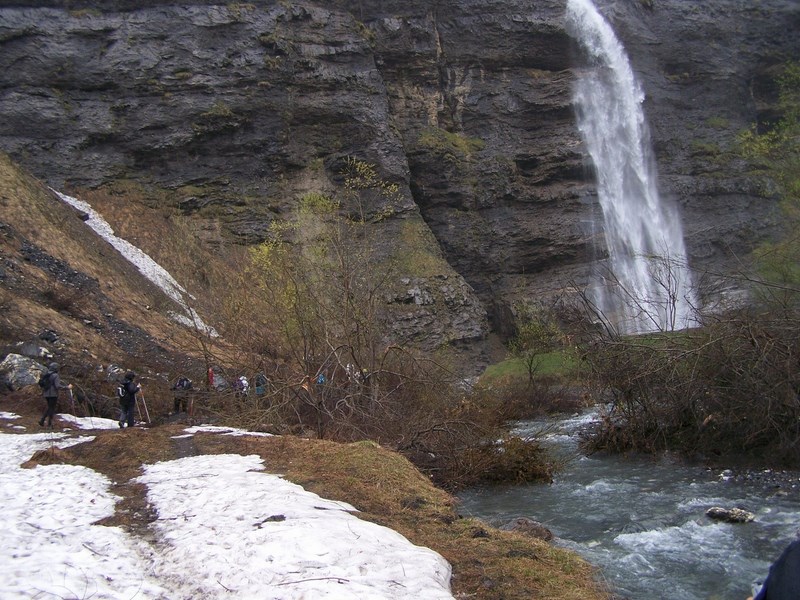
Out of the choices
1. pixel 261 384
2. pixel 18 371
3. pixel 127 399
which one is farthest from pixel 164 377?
pixel 261 384

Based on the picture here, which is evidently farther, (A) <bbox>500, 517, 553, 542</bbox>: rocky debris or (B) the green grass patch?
(B) the green grass patch

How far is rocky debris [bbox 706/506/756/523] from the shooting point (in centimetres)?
1031

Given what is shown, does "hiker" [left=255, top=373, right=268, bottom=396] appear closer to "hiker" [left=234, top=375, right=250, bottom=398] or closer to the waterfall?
"hiker" [left=234, top=375, right=250, bottom=398]

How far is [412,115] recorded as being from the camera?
1887 inches

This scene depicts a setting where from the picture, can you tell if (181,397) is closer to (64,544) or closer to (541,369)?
(64,544)

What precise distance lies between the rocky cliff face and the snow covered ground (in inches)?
1138

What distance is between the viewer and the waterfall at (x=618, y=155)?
4678cm

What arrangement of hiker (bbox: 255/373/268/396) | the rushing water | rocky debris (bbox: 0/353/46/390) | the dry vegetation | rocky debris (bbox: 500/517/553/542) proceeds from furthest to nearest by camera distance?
rocky debris (bbox: 0/353/46/390) → hiker (bbox: 255/373/268/396) → rocky debris (bbox: 500/517/553/542) → the rushing water → the dry vegetation

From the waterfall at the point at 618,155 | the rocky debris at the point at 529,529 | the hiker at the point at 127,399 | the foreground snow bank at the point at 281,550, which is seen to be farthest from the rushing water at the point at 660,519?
the waterfall at the point at 618,155

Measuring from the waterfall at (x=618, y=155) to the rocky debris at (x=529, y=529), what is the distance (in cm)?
3728

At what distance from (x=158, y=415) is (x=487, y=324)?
27.0m

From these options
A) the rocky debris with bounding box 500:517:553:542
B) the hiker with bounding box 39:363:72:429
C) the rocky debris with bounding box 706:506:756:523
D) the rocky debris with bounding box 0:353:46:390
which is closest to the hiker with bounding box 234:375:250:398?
the hiker with bounding box 39:363:72:429

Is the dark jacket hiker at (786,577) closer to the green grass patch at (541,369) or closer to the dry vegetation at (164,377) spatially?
the dry vegetation at (164,377)

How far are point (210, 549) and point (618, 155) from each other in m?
47.9
